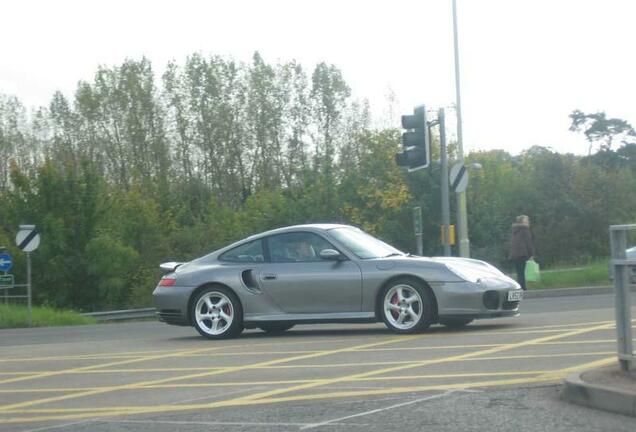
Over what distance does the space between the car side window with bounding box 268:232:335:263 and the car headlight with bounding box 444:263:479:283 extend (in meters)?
1.55

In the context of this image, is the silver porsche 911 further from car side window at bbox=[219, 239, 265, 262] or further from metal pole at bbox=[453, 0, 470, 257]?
metal pole at bbox=[453, 0, 470, 257]

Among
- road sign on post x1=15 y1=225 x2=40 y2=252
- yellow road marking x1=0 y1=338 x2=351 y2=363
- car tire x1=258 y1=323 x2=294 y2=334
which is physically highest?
road sign on post x1=15 y1=225 x2=40 y2=252

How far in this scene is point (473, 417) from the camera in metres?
6.96

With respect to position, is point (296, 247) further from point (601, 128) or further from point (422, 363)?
point (601, 128)

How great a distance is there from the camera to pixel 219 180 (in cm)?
7288

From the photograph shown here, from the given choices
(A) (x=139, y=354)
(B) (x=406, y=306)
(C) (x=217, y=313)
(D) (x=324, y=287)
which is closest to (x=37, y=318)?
(C) (x=217, y=313)

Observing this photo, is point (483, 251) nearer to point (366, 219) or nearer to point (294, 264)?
point (366, 219)

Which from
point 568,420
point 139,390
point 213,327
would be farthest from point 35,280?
point 568,420

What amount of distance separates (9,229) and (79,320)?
2108 centimetres

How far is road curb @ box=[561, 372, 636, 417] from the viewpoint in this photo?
689 centimetres

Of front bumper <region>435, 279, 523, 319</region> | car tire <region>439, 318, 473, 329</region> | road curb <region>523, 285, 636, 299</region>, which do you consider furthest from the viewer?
road curb <region>523, 285, 636, 299</region>

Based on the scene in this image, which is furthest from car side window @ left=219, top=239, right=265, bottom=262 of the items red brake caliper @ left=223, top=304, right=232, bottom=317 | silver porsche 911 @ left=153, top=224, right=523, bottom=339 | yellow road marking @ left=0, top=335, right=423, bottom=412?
yellow road marking @ left=0, top=335, right=423, bottom=412

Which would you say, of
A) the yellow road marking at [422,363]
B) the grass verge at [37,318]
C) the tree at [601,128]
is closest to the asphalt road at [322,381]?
the yellow road marking at [422,363]

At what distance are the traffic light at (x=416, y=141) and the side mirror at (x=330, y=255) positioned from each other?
24.1ft
